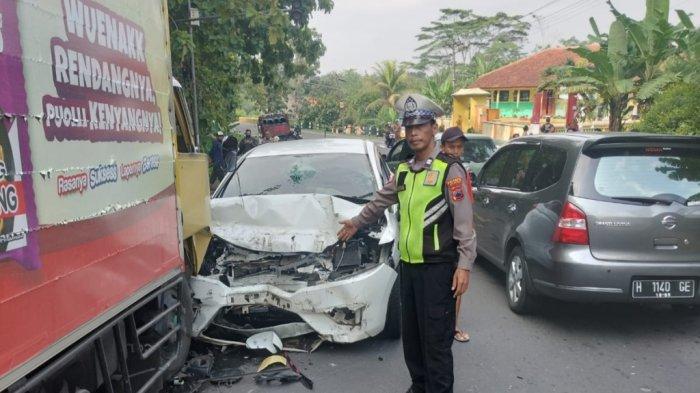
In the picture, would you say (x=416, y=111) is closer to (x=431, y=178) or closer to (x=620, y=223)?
(x=431, y=178)

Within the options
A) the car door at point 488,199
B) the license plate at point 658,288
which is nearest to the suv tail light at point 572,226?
the license plate at point 658,288

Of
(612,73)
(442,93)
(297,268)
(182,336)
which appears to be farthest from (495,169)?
(442,93)

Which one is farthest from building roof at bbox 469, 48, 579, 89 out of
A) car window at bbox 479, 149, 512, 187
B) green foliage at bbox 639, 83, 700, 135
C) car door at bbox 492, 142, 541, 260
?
car door at bbox 492, 142, 541, 260

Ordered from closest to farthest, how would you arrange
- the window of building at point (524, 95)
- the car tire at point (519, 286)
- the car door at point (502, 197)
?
1. the car tire at point (519, 286)
2. the car door at point (502, 197)
3. the window of building at point (524, 95)

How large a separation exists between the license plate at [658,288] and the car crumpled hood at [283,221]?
6.16 ft

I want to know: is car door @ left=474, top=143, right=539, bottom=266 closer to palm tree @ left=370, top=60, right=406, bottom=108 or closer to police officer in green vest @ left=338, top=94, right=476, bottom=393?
police officer in green vest @ left=338, top=94, right=476, bottom=393

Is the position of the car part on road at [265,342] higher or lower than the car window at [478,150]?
lower

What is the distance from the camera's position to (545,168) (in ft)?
16.4

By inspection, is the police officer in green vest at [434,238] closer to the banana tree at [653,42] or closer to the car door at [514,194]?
the car door at [514,194]

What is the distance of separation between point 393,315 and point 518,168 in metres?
2.25

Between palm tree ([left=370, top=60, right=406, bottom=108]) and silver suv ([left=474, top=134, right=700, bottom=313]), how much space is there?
4019 cm

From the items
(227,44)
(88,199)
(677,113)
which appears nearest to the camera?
(88,199)

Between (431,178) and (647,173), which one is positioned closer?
(431,178)

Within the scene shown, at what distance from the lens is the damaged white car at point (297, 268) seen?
4.04 meters
